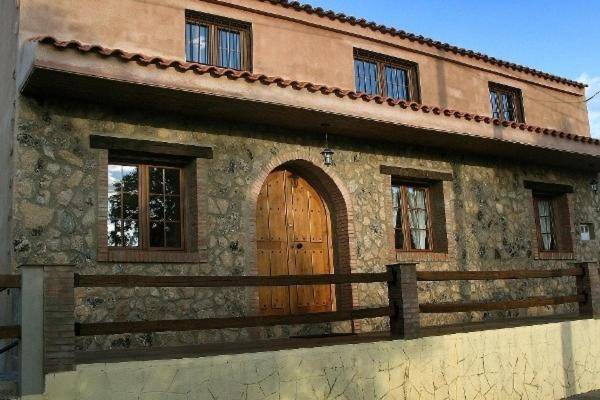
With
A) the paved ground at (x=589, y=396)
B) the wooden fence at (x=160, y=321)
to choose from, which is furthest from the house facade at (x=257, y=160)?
the paved ground at (x=589, y=396)

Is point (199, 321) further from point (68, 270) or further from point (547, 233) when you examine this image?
point (547, 233)

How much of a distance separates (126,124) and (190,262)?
202 centimetres

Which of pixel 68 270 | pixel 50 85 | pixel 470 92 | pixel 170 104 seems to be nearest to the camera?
pixel 68 270

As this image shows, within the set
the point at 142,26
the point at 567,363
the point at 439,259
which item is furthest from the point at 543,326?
the point at 142,26

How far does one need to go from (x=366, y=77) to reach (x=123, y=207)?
519cm

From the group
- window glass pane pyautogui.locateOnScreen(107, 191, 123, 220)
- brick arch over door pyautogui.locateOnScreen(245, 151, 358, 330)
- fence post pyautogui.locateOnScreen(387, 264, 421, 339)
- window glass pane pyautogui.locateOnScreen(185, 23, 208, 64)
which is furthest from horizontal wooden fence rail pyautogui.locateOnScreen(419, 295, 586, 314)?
window glass pane pyautogui.locateOnScreen(185, 23, 208, 64)

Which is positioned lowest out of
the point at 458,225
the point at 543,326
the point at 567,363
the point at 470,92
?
the point at 567,363

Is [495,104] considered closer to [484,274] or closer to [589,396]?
[484,274]

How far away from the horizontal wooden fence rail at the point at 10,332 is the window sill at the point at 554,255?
10.1 m

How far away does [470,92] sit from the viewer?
12539mm

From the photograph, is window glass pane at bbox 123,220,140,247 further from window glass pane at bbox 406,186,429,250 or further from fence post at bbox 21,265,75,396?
window glass pane at bbox 406,186,429,250

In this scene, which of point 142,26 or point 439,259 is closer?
point 142,26

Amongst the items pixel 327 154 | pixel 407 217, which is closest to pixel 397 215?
pixel 407 217

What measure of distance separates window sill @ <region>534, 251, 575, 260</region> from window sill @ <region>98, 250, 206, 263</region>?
7191 mm
